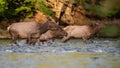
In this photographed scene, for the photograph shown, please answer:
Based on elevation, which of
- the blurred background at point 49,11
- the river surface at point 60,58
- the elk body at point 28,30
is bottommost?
the blurred background at point 49,11

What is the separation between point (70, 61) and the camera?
15.4 meters

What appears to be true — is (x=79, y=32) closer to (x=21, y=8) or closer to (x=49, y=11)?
(x=49, y=11)

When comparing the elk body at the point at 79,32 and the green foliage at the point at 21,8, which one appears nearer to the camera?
the elk body at the point at 79,32

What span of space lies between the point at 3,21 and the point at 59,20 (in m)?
3.54

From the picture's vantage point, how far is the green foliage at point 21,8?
3227 centimetres

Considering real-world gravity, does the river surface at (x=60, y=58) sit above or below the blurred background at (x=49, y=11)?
above

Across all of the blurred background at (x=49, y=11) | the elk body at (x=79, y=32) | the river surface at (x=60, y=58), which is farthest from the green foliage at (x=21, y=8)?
the river surface at (x=60, y=58)

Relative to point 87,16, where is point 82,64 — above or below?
above

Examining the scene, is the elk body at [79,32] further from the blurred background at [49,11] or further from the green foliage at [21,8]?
the green foliage at [21,8]

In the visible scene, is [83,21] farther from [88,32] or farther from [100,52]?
[100,52]

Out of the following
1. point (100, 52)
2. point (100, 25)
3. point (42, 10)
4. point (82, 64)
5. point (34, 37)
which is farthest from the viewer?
point (42, 10)

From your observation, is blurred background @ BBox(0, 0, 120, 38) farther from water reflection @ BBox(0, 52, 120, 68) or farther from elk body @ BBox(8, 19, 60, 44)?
water reflection @ BBox(0, 52, 120, 68)

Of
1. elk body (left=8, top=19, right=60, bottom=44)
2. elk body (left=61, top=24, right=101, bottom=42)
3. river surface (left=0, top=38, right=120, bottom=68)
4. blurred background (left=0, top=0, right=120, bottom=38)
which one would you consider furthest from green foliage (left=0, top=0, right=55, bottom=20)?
river surface (left=0, top=38, right=120, bottom=68)

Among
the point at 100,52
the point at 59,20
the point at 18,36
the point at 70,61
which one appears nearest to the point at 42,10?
the point at 59,20
